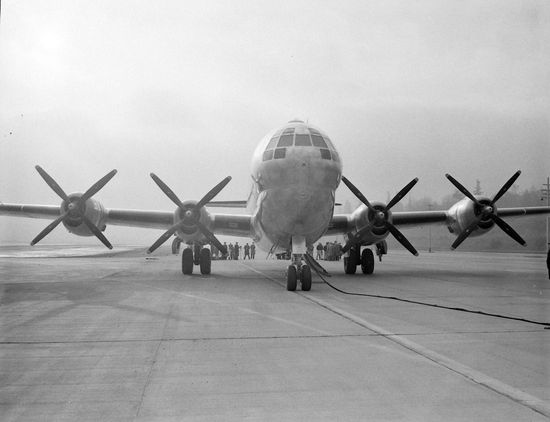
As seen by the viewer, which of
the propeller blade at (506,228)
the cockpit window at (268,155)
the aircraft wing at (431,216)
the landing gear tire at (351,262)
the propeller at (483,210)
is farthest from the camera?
the aircraft wing at (431,216)

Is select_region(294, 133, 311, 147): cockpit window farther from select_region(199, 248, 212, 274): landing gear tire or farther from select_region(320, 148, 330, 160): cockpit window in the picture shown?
select_region(199, 248, 212, 274): landing gear tire

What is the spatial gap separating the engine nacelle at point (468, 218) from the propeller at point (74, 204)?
48.3 ft

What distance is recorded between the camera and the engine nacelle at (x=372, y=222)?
18031mm

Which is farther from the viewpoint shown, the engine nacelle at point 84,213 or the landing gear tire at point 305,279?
the engine nacelle at point 84,213

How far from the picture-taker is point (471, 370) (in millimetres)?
4938

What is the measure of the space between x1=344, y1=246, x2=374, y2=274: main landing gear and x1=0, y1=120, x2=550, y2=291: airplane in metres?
0.04

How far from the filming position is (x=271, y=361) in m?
5.41

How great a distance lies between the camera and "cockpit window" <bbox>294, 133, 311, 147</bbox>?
13719mm

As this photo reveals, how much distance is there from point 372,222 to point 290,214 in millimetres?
5360

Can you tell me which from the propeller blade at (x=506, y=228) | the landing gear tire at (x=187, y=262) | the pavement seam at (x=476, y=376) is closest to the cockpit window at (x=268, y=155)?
the landing gear tire at (x=187, y=262)

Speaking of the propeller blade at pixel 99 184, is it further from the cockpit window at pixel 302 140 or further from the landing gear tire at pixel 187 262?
the cockpit window at pixel 302 140

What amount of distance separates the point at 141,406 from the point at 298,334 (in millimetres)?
3408

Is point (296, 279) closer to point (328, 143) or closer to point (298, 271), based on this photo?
point (298, 271)

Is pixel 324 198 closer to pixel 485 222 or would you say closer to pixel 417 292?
pixel 417 292
